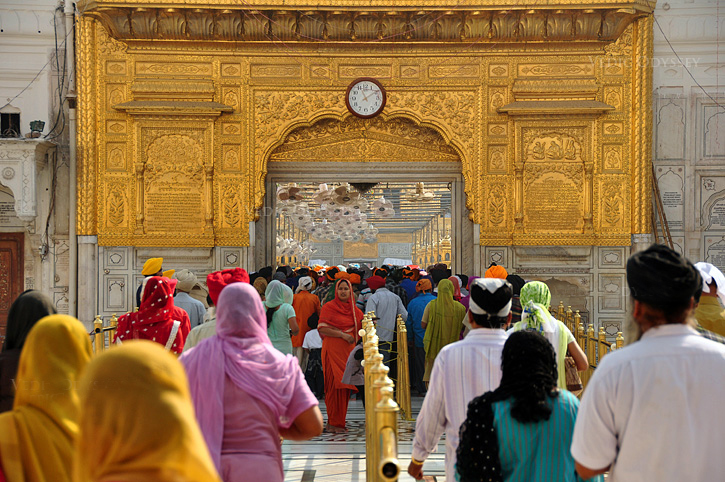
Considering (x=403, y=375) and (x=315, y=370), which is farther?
(x=315, y=370)

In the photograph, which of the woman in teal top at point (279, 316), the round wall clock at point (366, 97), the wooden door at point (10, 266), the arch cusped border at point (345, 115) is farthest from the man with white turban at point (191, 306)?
the wooden door at point (10, 266)

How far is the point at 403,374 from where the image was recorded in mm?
7953

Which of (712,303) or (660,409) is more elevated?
(712,303)

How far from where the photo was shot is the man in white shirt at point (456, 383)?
322 cm

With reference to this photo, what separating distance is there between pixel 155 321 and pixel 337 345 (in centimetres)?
269

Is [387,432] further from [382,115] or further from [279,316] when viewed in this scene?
[382,115]

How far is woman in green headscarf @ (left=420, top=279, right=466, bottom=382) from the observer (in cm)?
729

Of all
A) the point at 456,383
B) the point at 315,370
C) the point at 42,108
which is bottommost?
the point at 315,370

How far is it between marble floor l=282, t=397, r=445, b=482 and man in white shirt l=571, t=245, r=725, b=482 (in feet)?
8.95

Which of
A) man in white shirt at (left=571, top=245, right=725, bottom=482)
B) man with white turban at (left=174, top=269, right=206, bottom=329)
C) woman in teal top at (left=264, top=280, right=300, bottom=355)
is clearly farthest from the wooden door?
man in white shirt at (left=571, top=245, right=725, bottom=482)

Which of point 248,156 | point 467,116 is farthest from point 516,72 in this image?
point 248,156

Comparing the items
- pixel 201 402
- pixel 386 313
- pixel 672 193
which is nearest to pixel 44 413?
pixel 201 402

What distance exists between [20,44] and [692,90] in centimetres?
1104

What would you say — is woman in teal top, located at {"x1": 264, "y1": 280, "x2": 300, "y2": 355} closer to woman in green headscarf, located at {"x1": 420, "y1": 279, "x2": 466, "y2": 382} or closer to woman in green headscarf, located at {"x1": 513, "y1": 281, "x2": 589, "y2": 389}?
woman in green headscarf, located at {"x1": 420, "y1": 279, "x2": 466, "y2": 382}
